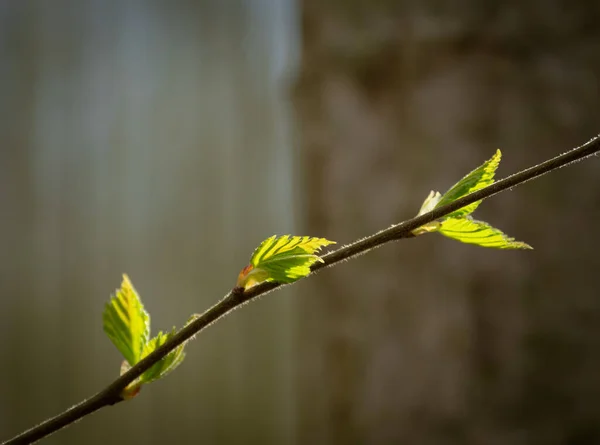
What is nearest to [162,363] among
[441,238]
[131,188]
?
[441,238]

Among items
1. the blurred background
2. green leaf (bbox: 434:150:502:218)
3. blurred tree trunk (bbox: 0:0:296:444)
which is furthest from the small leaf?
blurred tree trunk (bbox: 0:0:296:444)

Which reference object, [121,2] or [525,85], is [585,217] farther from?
[121,2]

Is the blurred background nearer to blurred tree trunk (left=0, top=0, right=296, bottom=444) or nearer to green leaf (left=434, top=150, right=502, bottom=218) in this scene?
blurred tree trunk (left=0, top=0, right=296, bottom=444)

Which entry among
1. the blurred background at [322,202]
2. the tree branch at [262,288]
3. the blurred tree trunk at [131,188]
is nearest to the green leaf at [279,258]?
the tree branch at [262,288]

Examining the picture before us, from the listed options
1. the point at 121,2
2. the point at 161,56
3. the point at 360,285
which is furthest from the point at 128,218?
the point at 360,285

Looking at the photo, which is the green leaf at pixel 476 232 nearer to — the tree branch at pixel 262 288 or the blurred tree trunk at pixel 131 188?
the tree branch at pixel 262 288

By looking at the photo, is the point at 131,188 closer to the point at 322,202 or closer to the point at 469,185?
the point at 322,202

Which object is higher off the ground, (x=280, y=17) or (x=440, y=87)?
(x=280, y=17)
